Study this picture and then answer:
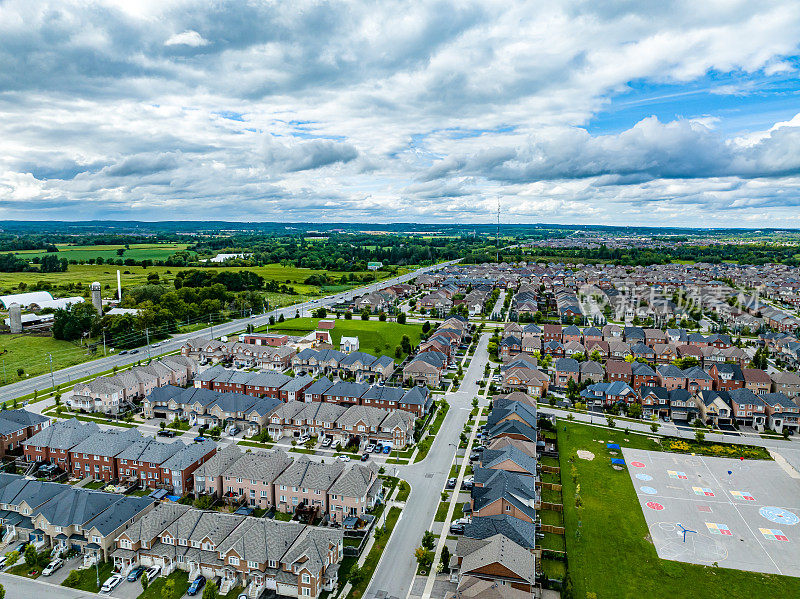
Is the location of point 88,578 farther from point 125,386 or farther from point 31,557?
point 125,386

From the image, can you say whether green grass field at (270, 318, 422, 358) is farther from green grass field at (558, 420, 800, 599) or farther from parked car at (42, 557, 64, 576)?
parked car at (42, 557, 64, 576)

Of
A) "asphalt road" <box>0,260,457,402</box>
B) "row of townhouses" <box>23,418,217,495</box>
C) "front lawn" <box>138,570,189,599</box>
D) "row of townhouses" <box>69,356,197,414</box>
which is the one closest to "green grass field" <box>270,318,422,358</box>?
"asphalt road" <box>0,260,457,402</box>

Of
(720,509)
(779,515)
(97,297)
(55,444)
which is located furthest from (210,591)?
(97,297)

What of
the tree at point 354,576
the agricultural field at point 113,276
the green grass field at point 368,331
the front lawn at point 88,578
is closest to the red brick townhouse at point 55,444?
the front lawn at point 88,578

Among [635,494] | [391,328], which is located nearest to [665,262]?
[391,328]

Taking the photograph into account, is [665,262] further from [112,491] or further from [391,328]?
[112,491]

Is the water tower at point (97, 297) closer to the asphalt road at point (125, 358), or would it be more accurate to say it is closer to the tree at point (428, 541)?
the asphalt road at point (125, 358)

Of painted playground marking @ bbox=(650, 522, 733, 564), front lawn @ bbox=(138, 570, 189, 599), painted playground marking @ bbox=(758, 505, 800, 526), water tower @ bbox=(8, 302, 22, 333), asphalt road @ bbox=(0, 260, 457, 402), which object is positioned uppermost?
water tower @ bbox=(8, 302, 22, 333)
